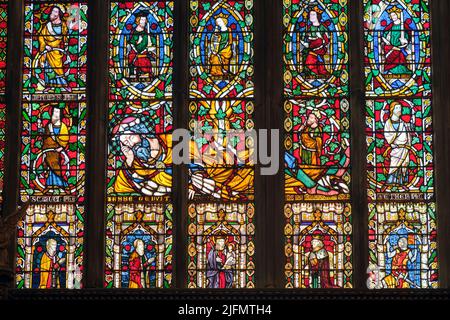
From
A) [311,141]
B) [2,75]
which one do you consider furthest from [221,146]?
[2,75]

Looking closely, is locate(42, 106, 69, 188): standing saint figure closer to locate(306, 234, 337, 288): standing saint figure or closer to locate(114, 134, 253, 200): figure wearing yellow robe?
locate(114, 134, 253, 200): figure wearing yellow robe

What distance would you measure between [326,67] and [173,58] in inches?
73.7

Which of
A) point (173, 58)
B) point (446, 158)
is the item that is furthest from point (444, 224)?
point (173, 58)

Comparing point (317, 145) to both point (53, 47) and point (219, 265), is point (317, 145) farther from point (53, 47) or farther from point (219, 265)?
point (53, 47)

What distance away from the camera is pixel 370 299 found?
48.3 feet

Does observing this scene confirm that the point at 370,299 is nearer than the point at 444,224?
Yes

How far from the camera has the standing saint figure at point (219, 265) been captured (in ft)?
52.1

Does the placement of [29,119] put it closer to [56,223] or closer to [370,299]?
[56,223]

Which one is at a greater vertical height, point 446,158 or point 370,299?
point 446,158

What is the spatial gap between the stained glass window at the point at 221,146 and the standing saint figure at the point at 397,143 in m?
1.65

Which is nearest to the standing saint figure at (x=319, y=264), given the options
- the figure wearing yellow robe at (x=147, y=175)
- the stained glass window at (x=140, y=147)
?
the stained glass window at (x=140, y=147)

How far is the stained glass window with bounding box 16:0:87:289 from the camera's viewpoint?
1611 cm

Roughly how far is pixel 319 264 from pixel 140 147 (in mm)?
2593

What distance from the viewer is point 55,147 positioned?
54.0 ft
